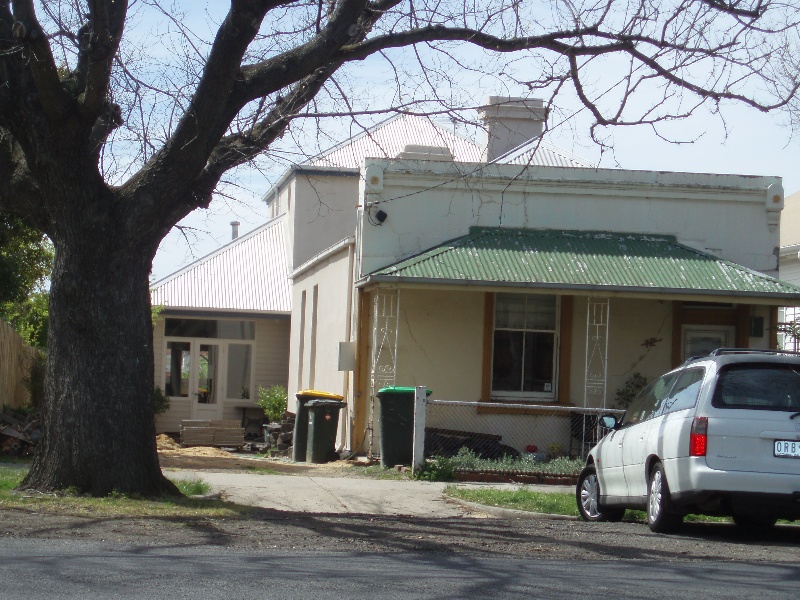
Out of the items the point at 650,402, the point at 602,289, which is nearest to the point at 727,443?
the point at 650,402

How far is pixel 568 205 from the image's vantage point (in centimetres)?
1897

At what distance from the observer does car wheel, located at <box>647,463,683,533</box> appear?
9.34 metres

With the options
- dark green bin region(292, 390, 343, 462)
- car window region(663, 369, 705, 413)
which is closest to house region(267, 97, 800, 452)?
dark green bin region(292, 390, 343, 462)

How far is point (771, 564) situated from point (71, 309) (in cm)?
644

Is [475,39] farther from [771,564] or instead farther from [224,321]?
[224,321]

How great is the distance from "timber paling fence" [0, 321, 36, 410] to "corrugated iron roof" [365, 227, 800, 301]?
682cm

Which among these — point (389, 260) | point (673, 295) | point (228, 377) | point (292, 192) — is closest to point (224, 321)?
point (228, 377)

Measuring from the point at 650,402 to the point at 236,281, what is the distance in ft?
65.3

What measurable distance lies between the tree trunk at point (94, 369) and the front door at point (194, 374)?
1770 centimetres

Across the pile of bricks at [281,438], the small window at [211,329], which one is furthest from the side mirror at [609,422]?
the small window at [211,329]

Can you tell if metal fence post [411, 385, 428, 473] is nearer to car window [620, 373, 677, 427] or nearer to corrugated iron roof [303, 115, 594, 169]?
car window [620, 373, 677, 427]

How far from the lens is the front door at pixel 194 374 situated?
Result: 91.3ft

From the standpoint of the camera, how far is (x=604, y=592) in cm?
647

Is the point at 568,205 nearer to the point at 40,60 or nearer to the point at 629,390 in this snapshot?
the point at 629,390
